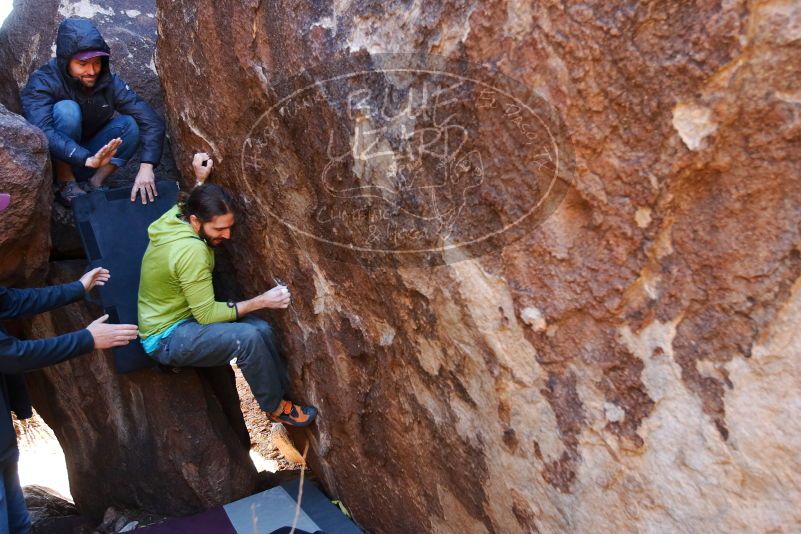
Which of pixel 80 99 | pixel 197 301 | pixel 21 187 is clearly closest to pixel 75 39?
pixel 80 99

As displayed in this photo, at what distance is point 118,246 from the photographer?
9.62 ft

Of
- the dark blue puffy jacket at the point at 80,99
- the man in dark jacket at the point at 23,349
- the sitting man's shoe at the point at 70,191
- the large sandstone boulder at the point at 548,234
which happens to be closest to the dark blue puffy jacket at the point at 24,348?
the man in dark jacket at the point at 23,349

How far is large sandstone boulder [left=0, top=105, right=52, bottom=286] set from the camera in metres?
2.67

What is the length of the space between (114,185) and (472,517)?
2.28 meters

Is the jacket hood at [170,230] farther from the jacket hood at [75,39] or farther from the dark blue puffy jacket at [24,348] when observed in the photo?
the jacket hood at [75,39]

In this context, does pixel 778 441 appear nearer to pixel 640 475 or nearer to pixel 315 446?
pixel 640 475

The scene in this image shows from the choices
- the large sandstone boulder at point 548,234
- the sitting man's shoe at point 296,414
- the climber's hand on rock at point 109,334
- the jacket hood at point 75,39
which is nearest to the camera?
the large sandstone boulder at point 548,234

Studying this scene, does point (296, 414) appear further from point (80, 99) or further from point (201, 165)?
point (80, 99)

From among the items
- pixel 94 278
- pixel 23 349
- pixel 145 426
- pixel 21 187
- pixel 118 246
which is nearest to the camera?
pixel 23 349

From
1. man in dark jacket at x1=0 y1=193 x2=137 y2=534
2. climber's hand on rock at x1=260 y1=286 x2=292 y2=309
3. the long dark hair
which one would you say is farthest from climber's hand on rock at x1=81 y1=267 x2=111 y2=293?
climber's hand on rock at x1=260 y1=286 x2=292 y2=309

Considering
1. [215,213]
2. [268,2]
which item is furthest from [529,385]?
[268,2]

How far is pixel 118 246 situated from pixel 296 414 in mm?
1053

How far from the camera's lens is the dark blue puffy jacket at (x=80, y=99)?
2.84 m

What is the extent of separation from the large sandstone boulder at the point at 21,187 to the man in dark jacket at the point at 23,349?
5.3 inches
